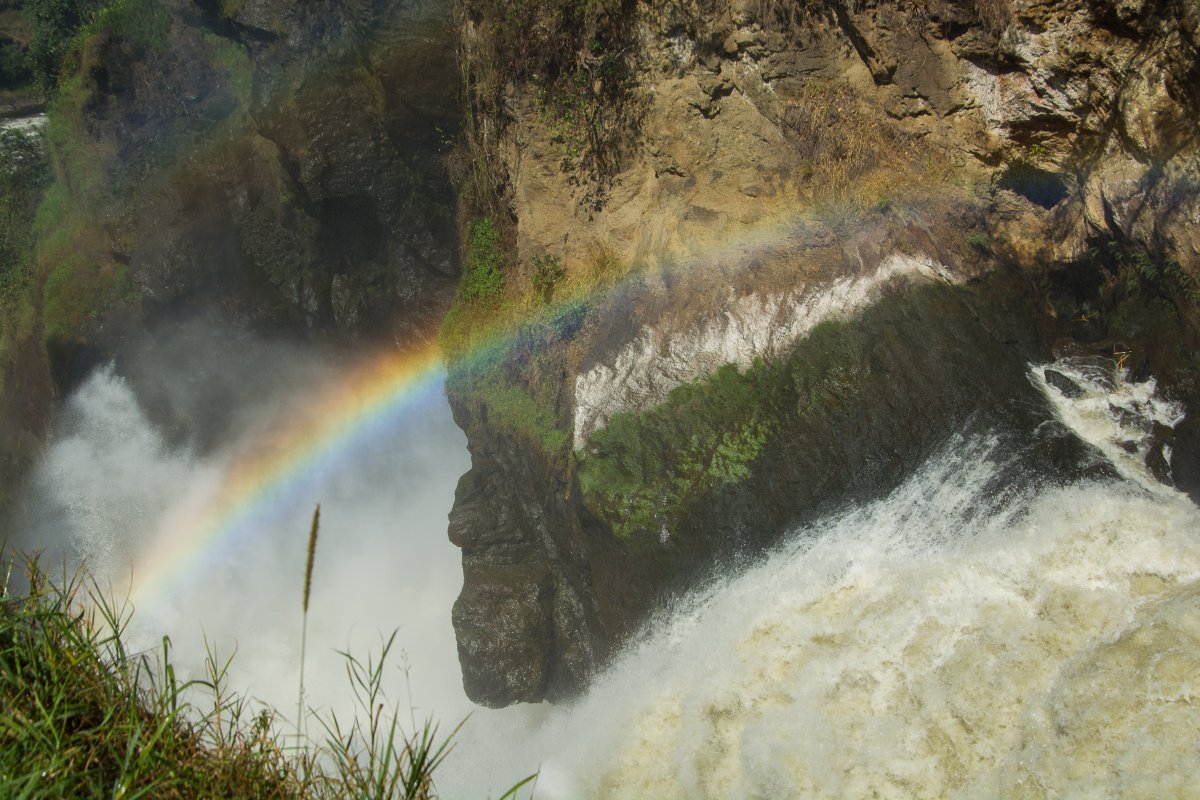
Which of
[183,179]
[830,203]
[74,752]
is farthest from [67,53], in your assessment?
[74,752]

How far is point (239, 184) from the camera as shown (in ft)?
49.3

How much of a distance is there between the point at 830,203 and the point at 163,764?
739 cm

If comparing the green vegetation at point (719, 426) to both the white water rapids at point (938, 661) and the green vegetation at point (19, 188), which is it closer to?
the white water rapids at point (938, 661)

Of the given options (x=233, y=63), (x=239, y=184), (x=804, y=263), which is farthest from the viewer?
(x=233, y=63)

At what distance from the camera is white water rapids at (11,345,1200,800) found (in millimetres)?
5504

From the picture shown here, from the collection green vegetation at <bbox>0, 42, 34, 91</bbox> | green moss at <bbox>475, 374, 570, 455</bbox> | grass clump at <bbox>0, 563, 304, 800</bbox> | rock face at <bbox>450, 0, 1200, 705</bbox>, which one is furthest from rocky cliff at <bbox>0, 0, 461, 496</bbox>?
grass clump at <bbox>0, 563, 304, 800</bbox>

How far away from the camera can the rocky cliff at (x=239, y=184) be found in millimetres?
13008

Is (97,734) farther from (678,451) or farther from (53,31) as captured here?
(53,31)

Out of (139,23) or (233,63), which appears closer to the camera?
(233,63)

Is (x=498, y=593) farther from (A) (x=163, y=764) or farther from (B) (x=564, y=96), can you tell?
(A) (x=163, y=764)

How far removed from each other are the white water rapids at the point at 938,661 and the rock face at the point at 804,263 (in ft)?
1.14

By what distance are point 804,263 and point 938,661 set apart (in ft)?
12.9

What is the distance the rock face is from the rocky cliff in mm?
3059

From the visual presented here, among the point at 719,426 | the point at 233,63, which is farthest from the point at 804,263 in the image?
the point at 233,63
